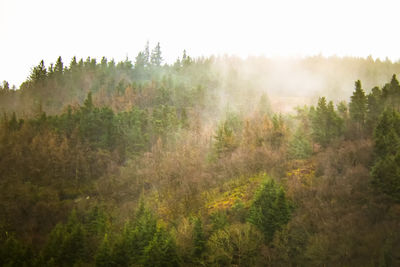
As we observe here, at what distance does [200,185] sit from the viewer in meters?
56.7

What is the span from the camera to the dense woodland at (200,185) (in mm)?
38875

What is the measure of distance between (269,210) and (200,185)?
56.4 ft

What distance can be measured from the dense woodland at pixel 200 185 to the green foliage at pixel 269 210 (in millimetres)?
150

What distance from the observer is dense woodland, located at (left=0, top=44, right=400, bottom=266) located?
38875 millimetres

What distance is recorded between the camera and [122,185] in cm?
6438

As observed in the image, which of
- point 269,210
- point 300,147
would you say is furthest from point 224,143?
point 269,210

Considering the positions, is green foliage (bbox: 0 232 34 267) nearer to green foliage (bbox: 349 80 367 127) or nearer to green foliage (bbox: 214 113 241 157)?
green foliage (bbox: 214 113 241 157)

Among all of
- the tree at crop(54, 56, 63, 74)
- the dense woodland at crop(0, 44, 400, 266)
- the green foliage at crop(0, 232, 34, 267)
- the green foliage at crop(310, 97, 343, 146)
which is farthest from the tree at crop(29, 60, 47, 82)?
the green foliage at crop(310, 97, 343, 146)

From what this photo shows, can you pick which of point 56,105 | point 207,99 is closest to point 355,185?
point 207,99

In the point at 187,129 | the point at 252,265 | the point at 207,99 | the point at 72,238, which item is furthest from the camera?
the point at 207,99

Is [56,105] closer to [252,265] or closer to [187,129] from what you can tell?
[187,129]

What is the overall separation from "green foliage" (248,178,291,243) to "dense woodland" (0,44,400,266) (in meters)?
0.15

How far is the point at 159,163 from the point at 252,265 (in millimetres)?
32987

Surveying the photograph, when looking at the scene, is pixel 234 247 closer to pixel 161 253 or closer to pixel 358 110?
pixel 161 253
